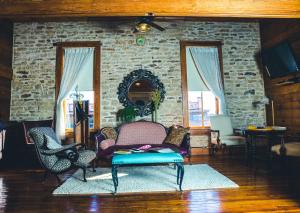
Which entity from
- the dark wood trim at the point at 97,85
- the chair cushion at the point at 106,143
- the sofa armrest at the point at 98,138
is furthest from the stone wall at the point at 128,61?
the sofa armrest at the point at 98,138

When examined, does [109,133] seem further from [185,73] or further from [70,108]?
[185,73]

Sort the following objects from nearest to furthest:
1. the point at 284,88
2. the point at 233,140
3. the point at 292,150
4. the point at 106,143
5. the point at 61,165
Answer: the point at 61,165
the point at 292,150
the point at 106,143
the point at 233,140
the point at 284,88

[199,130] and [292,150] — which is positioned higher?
[199,130]

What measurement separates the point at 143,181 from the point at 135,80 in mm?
3217

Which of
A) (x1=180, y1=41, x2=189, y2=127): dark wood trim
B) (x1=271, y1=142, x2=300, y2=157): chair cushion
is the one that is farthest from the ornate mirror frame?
(x1=271, y1=142, x2=300, y2=157): chair cushion

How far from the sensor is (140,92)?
20.1ft

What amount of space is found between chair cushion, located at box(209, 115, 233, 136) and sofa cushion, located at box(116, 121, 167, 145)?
1.47 meters

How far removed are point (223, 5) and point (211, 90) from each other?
3445 mm

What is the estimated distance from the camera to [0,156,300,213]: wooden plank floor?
8.38ft

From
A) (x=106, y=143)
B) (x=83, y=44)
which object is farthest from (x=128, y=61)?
(x=106, y=143)

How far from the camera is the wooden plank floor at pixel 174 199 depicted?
255 cm

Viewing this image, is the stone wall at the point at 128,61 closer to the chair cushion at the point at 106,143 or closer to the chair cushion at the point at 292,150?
the chair cushion at the point at 106,143

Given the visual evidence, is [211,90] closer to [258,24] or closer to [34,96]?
[258,24]

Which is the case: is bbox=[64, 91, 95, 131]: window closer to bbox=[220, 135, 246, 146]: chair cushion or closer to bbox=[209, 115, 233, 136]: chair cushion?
bbox=[209, 115, 233, 136]: chair cushion
